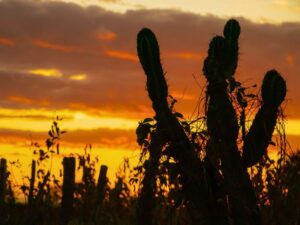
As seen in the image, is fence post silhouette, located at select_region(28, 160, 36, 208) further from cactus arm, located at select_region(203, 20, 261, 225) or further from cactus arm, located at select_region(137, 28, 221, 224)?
cactus arm, located at select_region(203, 20, 261, 225)

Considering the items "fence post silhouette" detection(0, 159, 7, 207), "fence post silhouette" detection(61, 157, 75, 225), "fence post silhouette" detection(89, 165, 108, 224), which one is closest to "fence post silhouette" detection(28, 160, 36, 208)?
"fence post silhouette" detection(0, 159, 7, 207)

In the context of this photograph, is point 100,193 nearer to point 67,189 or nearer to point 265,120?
point 67,189

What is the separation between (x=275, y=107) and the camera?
10461 millimetres

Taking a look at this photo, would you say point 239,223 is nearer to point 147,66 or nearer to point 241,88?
point 241,88

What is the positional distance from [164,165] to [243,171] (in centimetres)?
118

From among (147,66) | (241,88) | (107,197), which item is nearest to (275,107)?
(241,88)

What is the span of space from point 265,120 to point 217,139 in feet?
2.47

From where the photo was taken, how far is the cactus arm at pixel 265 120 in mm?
10328

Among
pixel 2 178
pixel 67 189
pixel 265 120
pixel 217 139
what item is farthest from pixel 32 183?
pixel 265 120

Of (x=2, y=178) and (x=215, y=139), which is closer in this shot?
(x=215, y=139)

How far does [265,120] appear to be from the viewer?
413 inches

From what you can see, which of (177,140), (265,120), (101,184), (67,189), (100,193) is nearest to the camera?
(265,120)

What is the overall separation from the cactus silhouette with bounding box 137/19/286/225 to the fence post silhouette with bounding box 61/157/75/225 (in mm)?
4870

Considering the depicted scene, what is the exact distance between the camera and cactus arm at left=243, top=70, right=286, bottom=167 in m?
10.3
